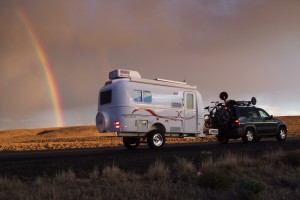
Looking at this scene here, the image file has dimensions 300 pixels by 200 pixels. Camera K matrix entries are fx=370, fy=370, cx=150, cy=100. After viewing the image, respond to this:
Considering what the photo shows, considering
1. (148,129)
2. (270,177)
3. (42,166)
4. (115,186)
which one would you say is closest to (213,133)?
(148,129)

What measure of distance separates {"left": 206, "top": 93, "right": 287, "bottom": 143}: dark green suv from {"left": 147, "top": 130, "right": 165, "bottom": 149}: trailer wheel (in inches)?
207

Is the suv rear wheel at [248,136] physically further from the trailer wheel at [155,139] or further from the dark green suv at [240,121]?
the trailer wheel at [155,139]

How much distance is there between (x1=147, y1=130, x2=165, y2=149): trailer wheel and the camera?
1806 cm

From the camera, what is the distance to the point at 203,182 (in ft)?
31.4

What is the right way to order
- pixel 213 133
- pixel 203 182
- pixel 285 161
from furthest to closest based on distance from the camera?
pixel 213 133, pixel 285 161, pixel 203 182

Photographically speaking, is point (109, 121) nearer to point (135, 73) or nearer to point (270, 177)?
point (135, 73)

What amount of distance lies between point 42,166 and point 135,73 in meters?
7.58

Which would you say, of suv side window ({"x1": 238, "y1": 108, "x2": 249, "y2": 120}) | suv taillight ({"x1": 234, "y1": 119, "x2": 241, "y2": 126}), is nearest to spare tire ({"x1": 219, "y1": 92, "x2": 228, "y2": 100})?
suv side window ({"x1": 238, "y1": 108, "x2": 249, "y2": 120})

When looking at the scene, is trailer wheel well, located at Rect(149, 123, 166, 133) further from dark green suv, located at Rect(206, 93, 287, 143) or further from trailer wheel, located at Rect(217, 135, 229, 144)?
trailer wheel, located at Rect(217, 135, 229, 144)

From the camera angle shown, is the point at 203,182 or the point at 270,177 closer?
the point at 203,182

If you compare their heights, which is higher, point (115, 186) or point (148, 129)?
point (148, 129)

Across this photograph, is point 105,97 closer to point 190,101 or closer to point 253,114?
point 190,101

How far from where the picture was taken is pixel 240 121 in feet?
72.8

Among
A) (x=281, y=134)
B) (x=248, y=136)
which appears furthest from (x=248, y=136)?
(x=281, y=134)
